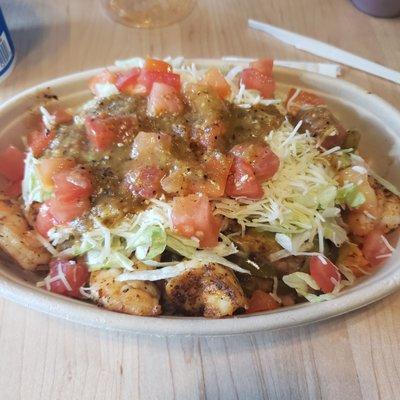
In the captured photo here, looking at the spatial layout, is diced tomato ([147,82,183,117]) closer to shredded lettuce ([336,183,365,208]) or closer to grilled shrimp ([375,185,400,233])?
shredded lettuce ([336,183,365,208])

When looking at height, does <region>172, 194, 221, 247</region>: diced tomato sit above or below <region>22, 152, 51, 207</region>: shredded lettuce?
above

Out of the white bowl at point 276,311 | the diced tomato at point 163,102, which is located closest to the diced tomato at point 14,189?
the white bowl at point 276,311

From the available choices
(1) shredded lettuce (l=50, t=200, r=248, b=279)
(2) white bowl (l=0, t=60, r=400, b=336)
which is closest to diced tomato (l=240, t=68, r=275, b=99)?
(2) white bowl (l=0, t=60, r=400, b=336)

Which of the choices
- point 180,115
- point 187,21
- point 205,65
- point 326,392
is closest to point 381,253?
point 326,392

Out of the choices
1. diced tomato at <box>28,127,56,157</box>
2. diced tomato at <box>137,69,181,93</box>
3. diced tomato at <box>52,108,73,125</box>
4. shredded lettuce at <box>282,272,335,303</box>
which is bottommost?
shredded lettuce at <box>282,272,335,303</box>

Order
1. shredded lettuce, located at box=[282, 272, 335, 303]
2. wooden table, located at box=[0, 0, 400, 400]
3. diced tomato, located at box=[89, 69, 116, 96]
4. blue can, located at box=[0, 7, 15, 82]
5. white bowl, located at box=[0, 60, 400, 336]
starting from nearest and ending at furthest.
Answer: white bowl, located at box=[0, 60, 400, 336] → wooden table, located at box=[0, 0, 400, 400] → shredded lettuce, located at box=[282, 272, 335, 303] → diced tomato, located at box=[89, 69, 116, 96] → blue can, located at box=[0, 7, 15, 82]

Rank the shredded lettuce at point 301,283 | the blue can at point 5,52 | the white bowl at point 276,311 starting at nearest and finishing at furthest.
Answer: the white bowl at point 276,311 < the shredded lettuce at point 301,283 < the blue can at point 5,52

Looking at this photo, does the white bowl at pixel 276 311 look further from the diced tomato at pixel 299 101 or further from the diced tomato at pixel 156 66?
the diced tomato at pixel 156 66
